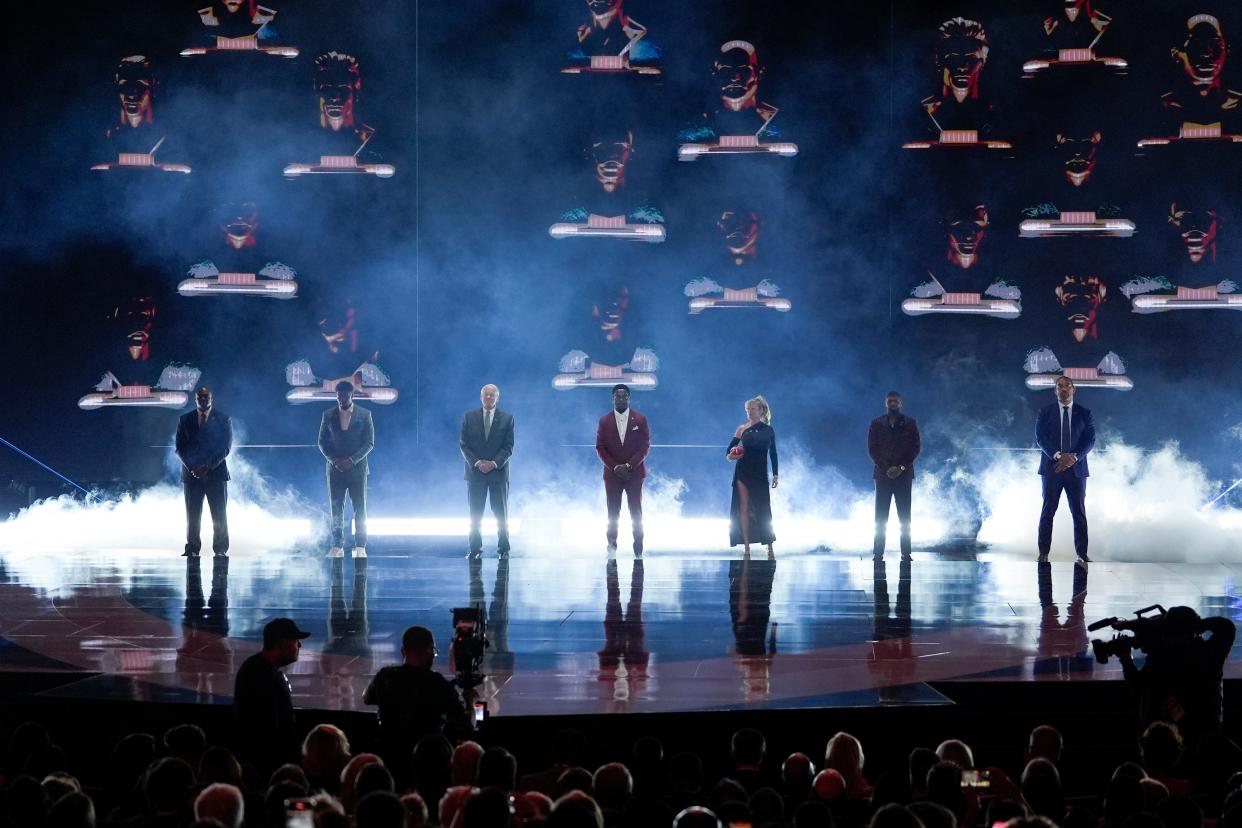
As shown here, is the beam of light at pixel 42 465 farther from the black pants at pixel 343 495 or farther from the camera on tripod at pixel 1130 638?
the camera on tripod at pixel 1130 638

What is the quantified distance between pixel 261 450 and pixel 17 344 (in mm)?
2737

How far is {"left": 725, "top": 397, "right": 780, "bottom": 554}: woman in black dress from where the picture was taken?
10.3 m

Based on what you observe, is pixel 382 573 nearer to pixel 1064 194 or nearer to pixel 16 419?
pixel 16 419

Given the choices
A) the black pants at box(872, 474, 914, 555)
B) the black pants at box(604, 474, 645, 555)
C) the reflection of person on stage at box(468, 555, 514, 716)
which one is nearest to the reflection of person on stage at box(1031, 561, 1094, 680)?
the black pants at box(872, 474, 914, 555)

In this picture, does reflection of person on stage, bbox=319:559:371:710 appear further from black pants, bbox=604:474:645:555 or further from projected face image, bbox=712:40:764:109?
projected face image, bbox=712:40:764:109

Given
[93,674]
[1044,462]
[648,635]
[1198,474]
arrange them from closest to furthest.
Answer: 1. [93,674]
2. [648,635]
3. [1044,462]
4. [1198,474]

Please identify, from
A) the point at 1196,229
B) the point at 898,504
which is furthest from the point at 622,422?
the point at 1196,229

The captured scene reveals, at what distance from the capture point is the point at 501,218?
13.5m

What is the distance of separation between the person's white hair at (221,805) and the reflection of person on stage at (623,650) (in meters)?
2.08

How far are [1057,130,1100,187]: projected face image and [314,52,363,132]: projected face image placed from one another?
693 cm

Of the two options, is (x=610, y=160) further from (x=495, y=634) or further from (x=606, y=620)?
(x=495, y=634)

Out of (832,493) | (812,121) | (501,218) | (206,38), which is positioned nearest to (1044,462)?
(832,493)

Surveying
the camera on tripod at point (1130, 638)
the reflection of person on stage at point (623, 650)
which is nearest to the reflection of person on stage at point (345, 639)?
the reflection of person on stage at point (623, 650)

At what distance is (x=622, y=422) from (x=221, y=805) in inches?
310
